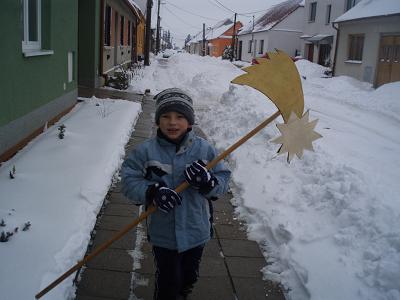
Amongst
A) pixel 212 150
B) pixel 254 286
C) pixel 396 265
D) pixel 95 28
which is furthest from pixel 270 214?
pixel 95 28

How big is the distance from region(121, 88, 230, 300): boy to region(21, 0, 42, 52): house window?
430 cm

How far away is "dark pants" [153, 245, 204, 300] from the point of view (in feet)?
8.29

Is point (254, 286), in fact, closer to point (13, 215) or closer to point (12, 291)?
point (12, 291)

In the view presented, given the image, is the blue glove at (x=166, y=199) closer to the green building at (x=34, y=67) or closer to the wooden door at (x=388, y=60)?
the green building at (x=34, y=67)

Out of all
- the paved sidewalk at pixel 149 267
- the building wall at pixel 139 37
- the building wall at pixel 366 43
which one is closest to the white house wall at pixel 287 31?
the building wall at pixel 139 37

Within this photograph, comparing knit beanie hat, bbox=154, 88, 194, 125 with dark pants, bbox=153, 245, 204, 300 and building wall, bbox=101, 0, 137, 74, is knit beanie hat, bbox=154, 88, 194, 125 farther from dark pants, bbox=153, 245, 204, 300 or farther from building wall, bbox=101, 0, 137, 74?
building wall, bbox=101, 0, 137, 74

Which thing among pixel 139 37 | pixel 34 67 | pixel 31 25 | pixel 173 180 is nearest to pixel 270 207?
pixel 173 180

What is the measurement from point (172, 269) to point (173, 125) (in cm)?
85

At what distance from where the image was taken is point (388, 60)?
18.6 meters

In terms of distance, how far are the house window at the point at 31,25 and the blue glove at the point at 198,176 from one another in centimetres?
460

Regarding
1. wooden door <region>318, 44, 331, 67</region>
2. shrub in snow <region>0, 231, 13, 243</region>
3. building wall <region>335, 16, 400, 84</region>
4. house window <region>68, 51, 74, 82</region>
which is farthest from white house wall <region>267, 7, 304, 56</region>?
shrub in snow <region>0, 231, 13, 243</region>

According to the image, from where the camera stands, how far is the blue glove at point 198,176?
227cm

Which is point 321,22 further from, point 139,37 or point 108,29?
point 108,29

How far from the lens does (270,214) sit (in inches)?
161
